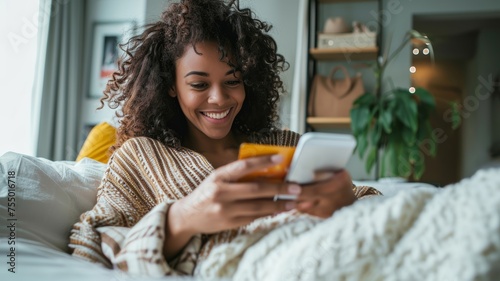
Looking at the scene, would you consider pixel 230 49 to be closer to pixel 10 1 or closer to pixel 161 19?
pixel 161 19

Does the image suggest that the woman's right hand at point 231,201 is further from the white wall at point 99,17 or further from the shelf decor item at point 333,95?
the white wall at point 99,17

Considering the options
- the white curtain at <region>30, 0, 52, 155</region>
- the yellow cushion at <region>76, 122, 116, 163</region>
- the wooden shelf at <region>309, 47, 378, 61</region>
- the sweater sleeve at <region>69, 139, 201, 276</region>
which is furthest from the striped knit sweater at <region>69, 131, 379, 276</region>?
the white curtain at <region>30, 0, 52, 155</region>

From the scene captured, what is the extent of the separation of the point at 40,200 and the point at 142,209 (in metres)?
0.17

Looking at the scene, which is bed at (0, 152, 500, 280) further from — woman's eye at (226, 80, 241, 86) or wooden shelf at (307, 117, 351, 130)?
wooden shelf at (307, 117, 351, 130)

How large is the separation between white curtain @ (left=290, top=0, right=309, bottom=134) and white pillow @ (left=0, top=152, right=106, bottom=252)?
1942 millimetres

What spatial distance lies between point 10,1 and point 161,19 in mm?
1632

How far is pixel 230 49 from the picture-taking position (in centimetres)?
105

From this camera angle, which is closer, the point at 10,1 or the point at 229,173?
the point at 229,173

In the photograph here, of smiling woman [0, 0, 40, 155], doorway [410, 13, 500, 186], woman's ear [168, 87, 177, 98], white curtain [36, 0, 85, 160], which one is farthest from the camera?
doorway [410, 13, 500, 186]

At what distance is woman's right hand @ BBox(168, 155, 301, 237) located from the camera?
611mm

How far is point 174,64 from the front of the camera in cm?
110

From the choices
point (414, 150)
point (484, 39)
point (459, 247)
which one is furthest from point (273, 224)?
point (484, 39)

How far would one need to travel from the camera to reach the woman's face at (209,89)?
3.34 ft

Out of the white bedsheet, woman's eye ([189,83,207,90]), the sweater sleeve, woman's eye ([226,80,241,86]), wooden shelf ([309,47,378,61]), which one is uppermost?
wooden shelf ([309,47,378,61])
